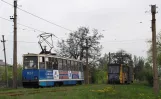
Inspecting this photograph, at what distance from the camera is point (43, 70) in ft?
112

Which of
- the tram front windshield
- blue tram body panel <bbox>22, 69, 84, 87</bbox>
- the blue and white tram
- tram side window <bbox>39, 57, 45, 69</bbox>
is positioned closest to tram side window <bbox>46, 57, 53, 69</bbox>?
the blue and white tram

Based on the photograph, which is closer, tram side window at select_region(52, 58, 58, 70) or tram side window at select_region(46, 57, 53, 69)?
tram side window at select_region(46, 57, 53, 69)

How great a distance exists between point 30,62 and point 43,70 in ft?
4.64

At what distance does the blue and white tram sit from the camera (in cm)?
3356

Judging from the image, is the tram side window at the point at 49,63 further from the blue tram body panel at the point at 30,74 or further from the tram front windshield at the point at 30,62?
the blue tram body panel at the point at 30,74

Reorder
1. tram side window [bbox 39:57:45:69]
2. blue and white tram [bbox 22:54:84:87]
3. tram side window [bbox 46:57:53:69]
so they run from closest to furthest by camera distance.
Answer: blue and white tram [bbox 22:54:84:87] < tram side window [bbox 39:57:45:69] < tram side window [bbox 46:57:53:69]

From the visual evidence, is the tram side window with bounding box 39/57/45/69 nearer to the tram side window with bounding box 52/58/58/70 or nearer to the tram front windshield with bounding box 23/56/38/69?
the tram front windshield with bounding box 23/56/38/69

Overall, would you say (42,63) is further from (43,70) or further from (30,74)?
(30,74)

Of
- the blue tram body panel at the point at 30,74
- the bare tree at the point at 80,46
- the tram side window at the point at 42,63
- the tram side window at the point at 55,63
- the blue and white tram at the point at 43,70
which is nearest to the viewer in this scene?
the blue tram body panel at the point at 30,74

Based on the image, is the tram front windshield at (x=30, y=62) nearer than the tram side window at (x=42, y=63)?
Yes

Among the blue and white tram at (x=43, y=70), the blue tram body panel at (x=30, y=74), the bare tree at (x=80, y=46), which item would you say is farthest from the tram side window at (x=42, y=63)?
the bare tree at (x=80, y=46)

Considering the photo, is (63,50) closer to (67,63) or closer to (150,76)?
(150,76)

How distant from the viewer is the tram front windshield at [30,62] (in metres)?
33.6

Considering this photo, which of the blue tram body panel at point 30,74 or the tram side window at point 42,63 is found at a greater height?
the tram side window at point 42,63
